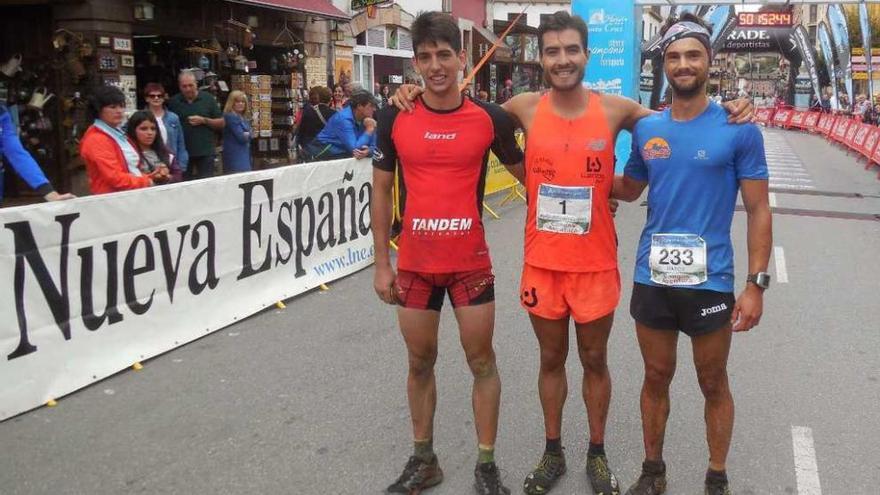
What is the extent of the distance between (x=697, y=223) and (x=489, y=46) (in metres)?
26.4

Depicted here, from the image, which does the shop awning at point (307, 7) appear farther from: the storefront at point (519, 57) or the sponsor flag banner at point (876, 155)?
the storefront at point (519, 57)

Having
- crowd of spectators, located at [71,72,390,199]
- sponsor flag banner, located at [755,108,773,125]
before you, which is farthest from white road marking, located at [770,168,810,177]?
sponsor flag banner, located at [755,108,773,125]

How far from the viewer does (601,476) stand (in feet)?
11.7

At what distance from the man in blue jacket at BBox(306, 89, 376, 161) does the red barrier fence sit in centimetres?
413

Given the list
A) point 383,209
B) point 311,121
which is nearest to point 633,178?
point 383,209

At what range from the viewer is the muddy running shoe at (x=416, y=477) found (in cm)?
359

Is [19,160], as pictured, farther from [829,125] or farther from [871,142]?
[829,125]

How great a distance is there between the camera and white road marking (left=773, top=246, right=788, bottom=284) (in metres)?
7.99

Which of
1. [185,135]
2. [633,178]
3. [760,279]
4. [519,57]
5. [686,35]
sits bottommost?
[760,279]

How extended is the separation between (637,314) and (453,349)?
246 centimetres

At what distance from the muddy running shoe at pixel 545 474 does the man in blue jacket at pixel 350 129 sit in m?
5.96

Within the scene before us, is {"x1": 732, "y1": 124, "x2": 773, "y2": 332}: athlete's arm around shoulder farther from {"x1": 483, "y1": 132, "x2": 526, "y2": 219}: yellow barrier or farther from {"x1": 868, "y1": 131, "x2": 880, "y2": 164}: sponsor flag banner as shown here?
{"x1": 868, "y1": 131, "x2": 880, "y2": 164}: sponsor flag banner

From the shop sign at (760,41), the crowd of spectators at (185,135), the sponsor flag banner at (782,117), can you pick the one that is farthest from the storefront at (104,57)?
the sponsor flag banner at (782,117)

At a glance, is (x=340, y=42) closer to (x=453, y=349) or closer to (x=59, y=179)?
(x=59, y=179)
